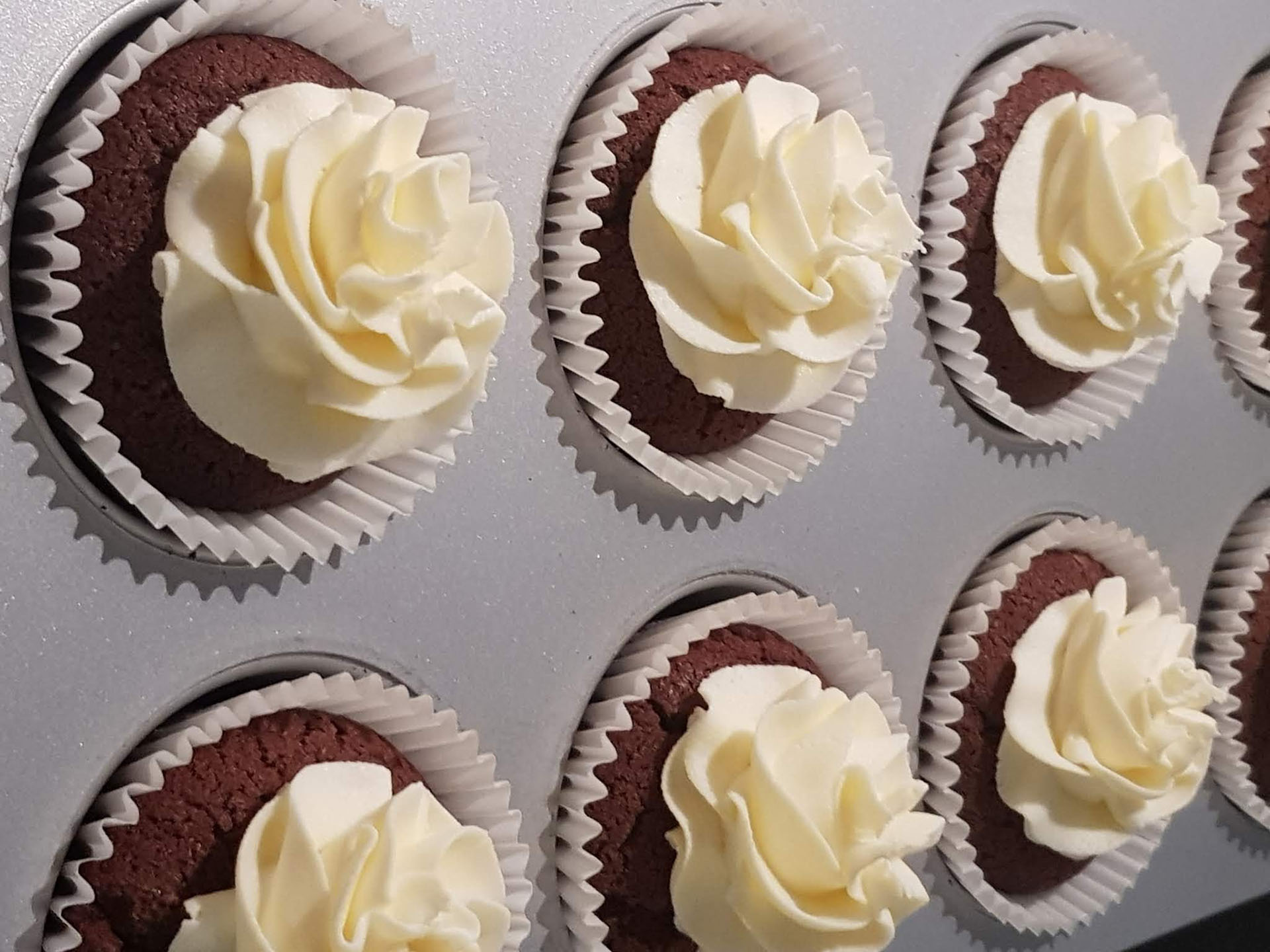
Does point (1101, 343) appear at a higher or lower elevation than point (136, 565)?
higher

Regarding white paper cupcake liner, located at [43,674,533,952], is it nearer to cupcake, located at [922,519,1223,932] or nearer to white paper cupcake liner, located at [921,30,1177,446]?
cupcake, located at [922,519,1223,932]

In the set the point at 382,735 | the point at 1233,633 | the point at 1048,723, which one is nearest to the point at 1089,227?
the point at 1048,723

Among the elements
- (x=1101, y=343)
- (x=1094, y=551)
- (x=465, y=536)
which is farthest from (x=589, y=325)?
(x=1094, y=551)

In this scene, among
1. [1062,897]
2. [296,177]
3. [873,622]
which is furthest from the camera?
[1062,897]

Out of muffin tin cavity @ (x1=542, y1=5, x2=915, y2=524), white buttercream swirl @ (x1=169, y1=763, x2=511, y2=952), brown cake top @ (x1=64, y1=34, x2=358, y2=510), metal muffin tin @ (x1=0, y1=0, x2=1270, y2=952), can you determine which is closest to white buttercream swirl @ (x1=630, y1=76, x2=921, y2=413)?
muffin tin cavity @ (x1=542, y1=5, x2=915, y2=524)

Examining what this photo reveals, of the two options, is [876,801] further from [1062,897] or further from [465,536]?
[1062,897]

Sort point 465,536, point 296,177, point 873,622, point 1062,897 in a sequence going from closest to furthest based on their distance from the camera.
→ point 296,177, point 465,536, point 873,622, point 1062,897

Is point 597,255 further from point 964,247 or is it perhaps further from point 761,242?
point 964,247

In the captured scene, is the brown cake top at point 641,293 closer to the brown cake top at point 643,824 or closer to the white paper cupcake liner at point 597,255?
the white paper cupcake liner at point 597,255
